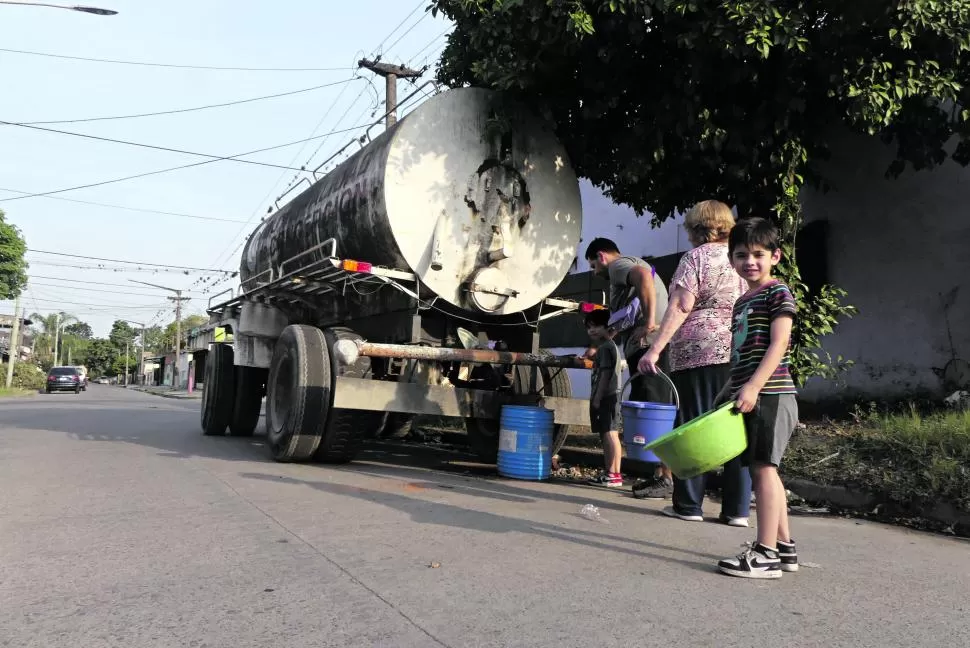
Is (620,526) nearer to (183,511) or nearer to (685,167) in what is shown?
(183,511)

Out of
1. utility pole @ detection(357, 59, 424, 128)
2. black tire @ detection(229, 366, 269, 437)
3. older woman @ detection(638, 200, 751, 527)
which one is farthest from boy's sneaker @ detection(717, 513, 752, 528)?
utility pole @ detection(357, 59, 424, 128)

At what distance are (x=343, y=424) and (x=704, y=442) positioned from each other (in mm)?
3663

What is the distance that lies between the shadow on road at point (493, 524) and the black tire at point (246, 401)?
4865 mm

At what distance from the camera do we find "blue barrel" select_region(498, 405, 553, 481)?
5.82m

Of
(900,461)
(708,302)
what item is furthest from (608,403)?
(900,461)

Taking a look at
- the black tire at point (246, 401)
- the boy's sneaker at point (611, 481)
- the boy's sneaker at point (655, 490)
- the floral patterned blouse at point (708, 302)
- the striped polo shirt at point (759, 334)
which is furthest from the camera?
the black tire at point (246, 401)

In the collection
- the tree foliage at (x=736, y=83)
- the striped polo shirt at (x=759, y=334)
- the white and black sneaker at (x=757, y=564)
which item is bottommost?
the white and black sneaker at (x=757, y=564)

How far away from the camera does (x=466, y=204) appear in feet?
20.2

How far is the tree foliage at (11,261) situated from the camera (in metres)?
33.4

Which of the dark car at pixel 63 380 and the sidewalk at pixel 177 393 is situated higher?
the dark car at pixel 63 380

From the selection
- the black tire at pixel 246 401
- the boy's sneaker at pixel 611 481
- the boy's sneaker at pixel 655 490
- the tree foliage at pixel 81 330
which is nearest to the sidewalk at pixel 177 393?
the black tire at pixel 246 401

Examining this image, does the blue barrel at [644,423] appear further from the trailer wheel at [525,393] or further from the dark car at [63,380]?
the dark car at [63,380]

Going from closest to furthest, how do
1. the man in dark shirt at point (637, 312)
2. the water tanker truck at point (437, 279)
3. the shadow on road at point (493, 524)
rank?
1. the shadow on road at point (493, 524)
2. the man in dark shirt at point (637, 312)
3. the water tanker truck at point (437, 279)

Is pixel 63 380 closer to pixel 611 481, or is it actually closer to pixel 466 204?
pixel 466 204
